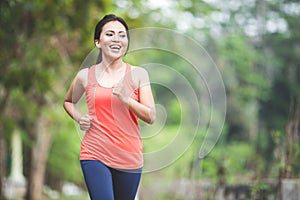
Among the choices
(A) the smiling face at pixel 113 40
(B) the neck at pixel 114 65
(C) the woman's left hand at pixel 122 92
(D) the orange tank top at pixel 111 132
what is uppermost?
(A) the smiling face at pixel 113 40

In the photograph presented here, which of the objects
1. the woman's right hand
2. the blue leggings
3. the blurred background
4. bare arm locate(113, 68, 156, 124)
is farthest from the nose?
the blurred background

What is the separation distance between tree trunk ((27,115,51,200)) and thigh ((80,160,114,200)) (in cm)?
1523

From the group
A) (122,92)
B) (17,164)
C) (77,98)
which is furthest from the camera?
(17,164)

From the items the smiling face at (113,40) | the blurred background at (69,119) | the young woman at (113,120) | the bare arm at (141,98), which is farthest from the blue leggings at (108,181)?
the blurred background at (69,119)

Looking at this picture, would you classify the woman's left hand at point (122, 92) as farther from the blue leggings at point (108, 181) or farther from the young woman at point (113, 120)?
the blue leggings at point (108, 181)

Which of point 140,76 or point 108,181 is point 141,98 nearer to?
point 140,76

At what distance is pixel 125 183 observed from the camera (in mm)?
4426

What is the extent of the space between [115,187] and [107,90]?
61cm

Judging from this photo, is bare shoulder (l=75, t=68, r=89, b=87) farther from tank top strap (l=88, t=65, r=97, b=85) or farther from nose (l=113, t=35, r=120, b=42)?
nose (l=113, t=35, r=120, b=42)

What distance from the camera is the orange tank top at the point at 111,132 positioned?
170 inches

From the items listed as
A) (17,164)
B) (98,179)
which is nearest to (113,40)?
(98,179)

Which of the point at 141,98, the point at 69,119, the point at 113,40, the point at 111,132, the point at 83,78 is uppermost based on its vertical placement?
the point at 69,119

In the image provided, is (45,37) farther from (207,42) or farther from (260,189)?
(207,42)

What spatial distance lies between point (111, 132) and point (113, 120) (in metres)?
0.07
